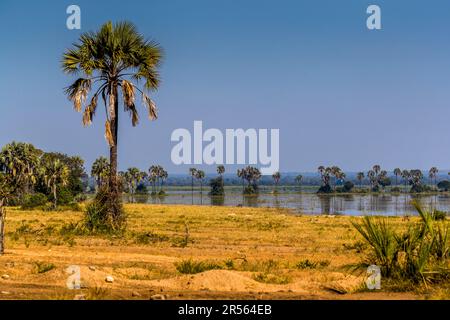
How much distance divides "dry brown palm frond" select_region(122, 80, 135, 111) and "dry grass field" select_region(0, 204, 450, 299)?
5.29 m

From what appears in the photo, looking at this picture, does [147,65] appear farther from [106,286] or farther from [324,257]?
[106,286]

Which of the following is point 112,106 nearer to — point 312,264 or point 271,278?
point 312,264

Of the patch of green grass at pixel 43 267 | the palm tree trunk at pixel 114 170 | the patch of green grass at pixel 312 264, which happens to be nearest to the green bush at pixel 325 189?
the palm tree trunk at pixel 114 170

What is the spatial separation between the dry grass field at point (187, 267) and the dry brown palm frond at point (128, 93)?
17.4 ft

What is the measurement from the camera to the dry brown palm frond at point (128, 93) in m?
24.3

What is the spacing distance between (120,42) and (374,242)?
593 inches

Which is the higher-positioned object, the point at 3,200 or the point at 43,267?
the point at 3,200

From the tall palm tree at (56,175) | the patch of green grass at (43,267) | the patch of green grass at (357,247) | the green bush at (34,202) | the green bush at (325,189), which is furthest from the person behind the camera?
the green bush at (325,189)

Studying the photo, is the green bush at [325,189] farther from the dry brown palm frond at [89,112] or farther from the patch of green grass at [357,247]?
the patch of green grass at [357,247]

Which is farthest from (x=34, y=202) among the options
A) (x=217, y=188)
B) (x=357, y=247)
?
(x=217, y=188)

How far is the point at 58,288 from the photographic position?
36.6ft

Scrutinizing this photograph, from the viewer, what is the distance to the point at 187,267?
1361 cm

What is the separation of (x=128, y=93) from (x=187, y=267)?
12.2 metres
